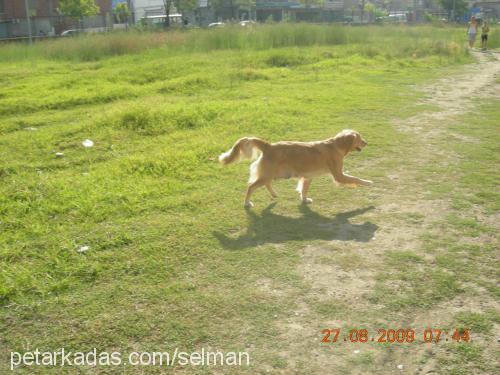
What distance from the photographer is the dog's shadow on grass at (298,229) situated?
462 centimetres

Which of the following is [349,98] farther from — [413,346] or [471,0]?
[471,0]

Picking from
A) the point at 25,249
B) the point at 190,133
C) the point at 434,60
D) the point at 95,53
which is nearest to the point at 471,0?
the point at 434,60

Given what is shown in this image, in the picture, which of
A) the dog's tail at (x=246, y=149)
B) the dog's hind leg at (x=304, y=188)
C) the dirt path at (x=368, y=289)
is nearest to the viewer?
the dirt path at (x=368, y=289)

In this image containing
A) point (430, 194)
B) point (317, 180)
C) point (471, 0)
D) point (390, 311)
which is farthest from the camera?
point (471, 0)

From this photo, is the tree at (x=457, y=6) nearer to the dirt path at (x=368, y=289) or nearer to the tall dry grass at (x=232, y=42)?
the tall dry grass at (x=232, y=42)

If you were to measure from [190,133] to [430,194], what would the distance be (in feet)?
14.2

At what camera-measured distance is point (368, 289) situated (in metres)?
3.78

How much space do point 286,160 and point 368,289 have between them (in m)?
1.89

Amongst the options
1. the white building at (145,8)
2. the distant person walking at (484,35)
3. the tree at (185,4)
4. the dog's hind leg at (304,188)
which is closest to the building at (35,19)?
the tree at (185,4)

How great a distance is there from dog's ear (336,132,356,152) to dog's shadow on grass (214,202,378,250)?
2.53 feet

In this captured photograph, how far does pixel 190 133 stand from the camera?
8508 millimetres

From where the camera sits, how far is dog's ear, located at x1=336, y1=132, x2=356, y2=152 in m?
5.59

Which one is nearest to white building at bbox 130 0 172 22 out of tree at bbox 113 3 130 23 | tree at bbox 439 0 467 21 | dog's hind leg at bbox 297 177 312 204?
tree at bbox 113 3 130 23

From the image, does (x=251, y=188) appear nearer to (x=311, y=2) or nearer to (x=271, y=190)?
(x=271, y=190)
